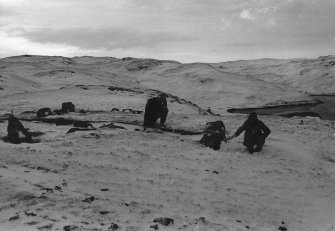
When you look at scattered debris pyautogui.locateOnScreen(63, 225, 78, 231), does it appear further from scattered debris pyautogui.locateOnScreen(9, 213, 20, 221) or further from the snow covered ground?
scattered debris pyautogui.locateOnScreen(9, 213, 20, 221)

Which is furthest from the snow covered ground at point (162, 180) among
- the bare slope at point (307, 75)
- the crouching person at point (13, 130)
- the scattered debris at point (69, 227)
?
the bare slope at point (307, 75)

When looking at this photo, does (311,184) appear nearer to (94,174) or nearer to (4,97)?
(94,174)

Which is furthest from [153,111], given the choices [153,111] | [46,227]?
[46,227]

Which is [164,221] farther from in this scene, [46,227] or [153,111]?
[153,111]

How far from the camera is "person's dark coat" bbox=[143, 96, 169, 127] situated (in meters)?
25.8

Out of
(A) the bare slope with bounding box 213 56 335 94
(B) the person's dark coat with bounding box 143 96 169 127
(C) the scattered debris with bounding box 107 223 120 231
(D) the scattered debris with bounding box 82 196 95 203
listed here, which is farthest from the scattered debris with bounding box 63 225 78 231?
(A) the bare slope with bounding box 213 56 335 94

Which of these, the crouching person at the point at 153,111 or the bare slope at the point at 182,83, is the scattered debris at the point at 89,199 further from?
the bare slope at the point at 182,83

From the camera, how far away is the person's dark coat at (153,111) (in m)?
25.8

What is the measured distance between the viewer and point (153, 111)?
26016 mm

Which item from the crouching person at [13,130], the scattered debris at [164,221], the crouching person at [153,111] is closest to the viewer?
the scattered debris at [164,221]

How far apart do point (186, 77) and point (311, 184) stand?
195 feet

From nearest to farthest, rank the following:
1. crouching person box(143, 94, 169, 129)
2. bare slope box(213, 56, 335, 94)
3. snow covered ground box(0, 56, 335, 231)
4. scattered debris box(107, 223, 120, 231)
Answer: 1. scattered debris box(107, 223, 120, 231)
2. snow covered ground box(0, 56, 335, 231)
3. crouching person box(143, 94, 169, 129)
4. bare slope box(213, 56, 335, 94)

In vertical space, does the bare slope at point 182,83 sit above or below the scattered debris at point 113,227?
above

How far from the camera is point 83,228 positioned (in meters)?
11.1
